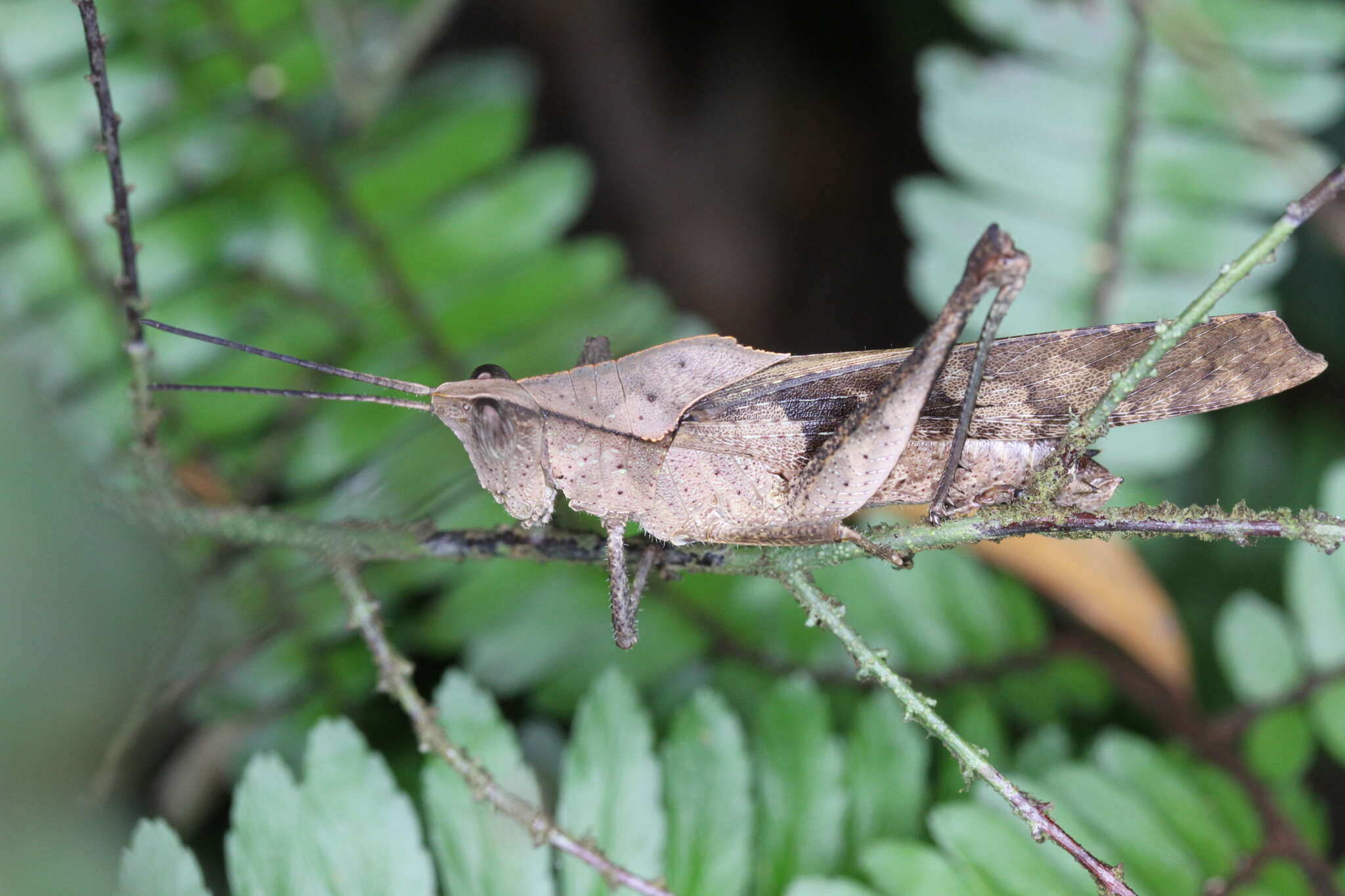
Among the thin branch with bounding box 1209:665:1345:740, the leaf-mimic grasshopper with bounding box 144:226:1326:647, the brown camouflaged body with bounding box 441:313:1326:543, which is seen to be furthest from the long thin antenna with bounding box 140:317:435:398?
the thin branch with bounding box 1209:665:1345:740

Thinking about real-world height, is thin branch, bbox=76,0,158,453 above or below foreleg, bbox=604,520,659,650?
above

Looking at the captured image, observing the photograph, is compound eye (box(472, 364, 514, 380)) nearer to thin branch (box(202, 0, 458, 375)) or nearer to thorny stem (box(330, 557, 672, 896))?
thorny stem (box(330, 557, 672, 896))

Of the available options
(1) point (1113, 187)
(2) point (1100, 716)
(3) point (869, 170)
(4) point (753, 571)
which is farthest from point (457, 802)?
(3) point (869, 170)

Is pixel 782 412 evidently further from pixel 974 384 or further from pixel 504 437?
pixel 504 437

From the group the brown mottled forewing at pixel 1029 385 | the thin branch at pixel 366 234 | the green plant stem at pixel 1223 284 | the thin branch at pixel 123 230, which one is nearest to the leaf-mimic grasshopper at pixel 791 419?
the brown mottled forewing at pixel 1029 385

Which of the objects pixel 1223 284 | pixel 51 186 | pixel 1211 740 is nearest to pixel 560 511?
pixel 1223 284

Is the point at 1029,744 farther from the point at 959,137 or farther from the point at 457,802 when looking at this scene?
the point at 959,137
